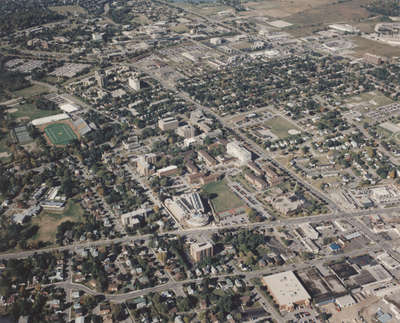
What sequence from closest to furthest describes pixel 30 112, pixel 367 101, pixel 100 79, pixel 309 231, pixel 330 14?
pixel 309 231 → pixel 30 112 → pixel 367 101 → pixel 100 79 → pixel 330 14

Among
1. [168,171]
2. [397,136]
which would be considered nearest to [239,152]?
[168,171]

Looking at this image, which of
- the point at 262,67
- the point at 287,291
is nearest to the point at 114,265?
the point at 287,291

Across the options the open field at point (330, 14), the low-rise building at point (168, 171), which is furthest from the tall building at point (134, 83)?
the open field at point (330, 14)

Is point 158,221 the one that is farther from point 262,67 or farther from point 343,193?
point 262,67

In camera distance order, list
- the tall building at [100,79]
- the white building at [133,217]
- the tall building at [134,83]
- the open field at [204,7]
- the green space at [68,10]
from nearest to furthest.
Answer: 1. the white building at [133,217]
2. the tall building at [134,83]
3. the tall building at [100,79]
4. the green space at [68,10]
5. the open field at [204,7]

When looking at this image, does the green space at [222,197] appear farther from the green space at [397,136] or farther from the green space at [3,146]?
the green space at [3,146]

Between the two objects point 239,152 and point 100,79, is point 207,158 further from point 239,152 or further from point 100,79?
point 100,79
